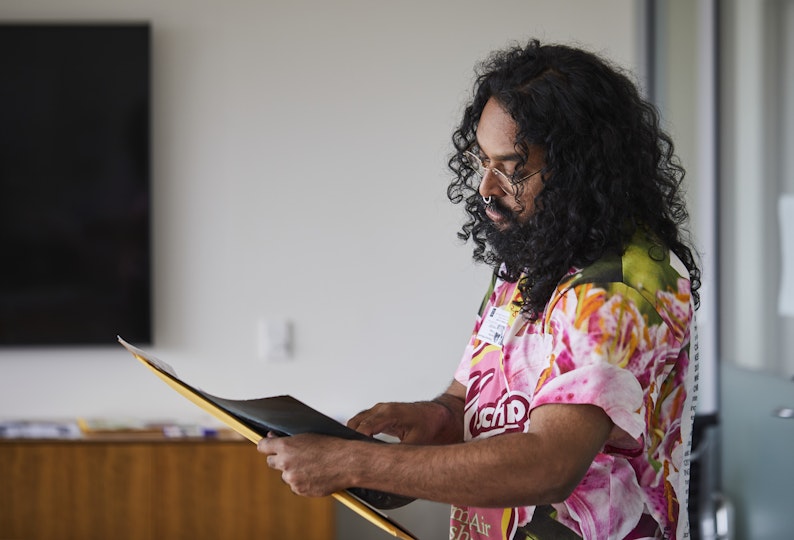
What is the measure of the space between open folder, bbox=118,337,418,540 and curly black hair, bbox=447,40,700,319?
1.10 ft

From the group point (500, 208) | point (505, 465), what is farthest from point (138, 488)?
point (505, 465)

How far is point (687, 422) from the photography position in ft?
4.50

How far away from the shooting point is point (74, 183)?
11.7 ft

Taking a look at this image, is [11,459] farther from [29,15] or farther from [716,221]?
[716,221]

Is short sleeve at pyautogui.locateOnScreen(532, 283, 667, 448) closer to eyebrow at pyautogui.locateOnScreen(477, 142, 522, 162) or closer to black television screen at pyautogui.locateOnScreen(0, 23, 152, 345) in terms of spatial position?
eyebrow at pyautogui.locateOnScreen(477, 142, 522, 162)

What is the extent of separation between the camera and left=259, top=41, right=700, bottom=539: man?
1.21m

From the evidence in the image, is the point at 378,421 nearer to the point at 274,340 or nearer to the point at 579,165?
the point at 579,165

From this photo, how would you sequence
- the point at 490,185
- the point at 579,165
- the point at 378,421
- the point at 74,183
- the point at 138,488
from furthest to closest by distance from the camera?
the point at 74,183, the point at 138,488, the point at 378,421, the point at 490,185, the point at 579,165

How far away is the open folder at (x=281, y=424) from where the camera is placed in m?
1.29

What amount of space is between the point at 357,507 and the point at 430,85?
253 cm

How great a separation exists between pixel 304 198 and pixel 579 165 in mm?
2370

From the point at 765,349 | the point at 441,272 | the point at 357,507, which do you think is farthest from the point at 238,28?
the point at 357,507

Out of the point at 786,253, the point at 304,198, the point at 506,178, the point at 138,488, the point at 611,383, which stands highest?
the point at 304,198

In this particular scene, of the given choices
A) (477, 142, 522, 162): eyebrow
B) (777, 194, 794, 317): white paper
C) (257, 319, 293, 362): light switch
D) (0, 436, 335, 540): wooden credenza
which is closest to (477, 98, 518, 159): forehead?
(477, 142, 522, 162): eyebrow
